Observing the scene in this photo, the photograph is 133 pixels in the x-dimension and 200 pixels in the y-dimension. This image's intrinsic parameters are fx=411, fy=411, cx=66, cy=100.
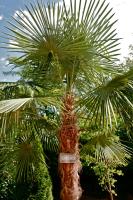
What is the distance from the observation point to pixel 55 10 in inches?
255

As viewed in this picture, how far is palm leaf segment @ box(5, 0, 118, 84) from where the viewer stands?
6.29m

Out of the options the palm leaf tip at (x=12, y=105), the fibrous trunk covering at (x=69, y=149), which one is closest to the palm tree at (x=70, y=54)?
the fibrous trunk covering at (x=69, y=149)

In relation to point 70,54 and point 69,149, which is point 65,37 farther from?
point 69,149

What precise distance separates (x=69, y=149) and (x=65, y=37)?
5.75 ft

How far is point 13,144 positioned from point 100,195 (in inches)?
268

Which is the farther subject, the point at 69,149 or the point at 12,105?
the point at 69,149

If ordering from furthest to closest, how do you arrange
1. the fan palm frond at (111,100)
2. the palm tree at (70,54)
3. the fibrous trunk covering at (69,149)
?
1. the fibrous trunk covering at (69,149)
2. the palm tree at (70,54)
3. the fan palm frond at (111,100)

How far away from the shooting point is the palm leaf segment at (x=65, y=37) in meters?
6.29

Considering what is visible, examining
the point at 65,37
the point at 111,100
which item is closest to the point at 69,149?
the point at 111,100

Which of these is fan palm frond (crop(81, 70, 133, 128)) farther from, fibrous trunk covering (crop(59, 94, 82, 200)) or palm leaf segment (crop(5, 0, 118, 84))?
palm leaf segment (crop(5, 0, 118, 84))

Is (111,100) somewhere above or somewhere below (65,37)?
below

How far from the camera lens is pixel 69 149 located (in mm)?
6504

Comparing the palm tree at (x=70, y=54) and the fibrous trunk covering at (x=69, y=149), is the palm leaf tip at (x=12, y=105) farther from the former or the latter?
the fibrous trunk covering at (x=69, y=149)

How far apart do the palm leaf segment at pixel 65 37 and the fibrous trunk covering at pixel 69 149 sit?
0.54m
